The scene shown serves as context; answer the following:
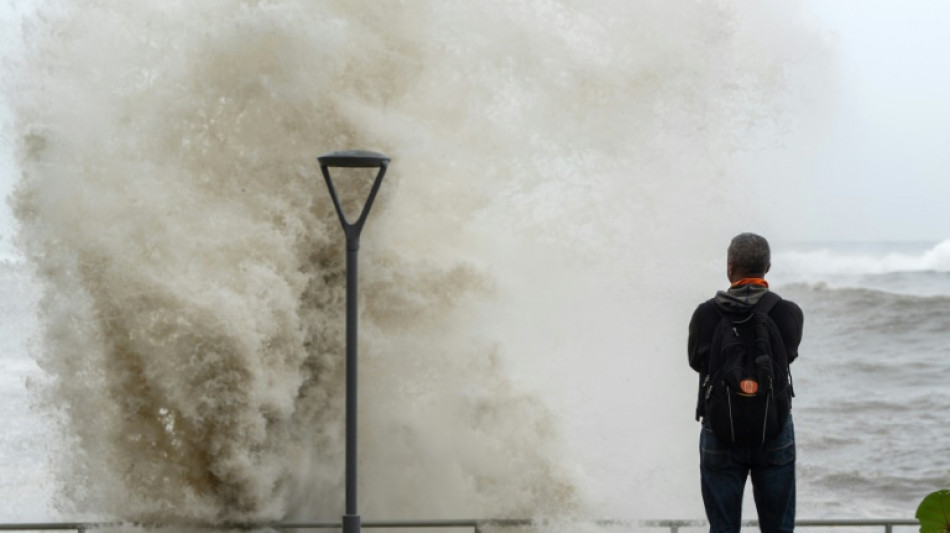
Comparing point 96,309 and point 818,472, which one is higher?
point 96,309

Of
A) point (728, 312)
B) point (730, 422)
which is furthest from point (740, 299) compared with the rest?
point (730, 422)

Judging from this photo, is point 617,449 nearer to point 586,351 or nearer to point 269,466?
point 586,351

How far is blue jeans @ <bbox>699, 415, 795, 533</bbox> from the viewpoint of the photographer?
3941mm

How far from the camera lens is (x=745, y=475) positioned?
157 inches

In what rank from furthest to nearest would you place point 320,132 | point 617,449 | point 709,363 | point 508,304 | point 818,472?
point 818,472
point 617,449
point 508,304
point 320,132
point 709,363

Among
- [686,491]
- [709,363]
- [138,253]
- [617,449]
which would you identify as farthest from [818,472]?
[709,363]

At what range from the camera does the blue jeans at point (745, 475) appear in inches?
155

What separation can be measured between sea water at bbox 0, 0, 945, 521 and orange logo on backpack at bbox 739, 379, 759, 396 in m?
4.66

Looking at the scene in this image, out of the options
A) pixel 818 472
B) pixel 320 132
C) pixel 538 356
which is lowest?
pixel 818 472

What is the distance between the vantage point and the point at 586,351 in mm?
13211

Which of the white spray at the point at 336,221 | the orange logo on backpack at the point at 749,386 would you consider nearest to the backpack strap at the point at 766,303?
the orange logo on backpack at the point at 749,386

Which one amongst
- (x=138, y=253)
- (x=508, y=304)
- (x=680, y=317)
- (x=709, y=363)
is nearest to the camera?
(x=709, y=363)

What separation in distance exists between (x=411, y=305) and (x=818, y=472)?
15337 mm

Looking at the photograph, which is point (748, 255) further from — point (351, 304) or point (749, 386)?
point (351, 304)
